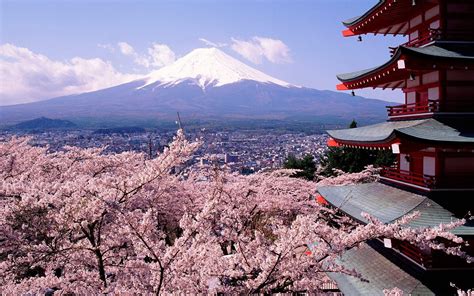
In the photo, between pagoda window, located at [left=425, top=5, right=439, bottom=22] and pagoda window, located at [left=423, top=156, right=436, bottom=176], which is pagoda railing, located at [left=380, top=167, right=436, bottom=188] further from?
pagoda window, located at [left=425, top=5, right=439, bottom=22]

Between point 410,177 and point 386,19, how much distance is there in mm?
3834

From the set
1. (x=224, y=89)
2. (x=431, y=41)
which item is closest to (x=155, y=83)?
(x=224, y=89)

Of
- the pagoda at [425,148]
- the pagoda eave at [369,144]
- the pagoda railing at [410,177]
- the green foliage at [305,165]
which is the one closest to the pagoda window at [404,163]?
the pagoda at [425,148]

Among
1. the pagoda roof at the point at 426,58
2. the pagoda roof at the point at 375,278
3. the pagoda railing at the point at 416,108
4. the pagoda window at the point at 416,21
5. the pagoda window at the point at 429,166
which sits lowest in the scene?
the pagoda roof at the point at 375,278

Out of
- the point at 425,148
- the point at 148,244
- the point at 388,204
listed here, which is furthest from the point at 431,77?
the point at 148,244

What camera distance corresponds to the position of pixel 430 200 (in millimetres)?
6758

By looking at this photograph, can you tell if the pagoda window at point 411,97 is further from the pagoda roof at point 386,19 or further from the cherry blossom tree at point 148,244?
the cherry blossom tree at point 148,244

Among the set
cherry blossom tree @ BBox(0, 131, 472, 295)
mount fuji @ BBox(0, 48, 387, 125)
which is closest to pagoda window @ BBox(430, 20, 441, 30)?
cherry blossom tree @ BBox(0, 131, 472, 295)

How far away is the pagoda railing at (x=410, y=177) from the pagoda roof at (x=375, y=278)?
1580 mm

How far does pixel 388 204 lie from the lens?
7.54 meters

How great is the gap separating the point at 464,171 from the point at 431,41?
8.39 feet

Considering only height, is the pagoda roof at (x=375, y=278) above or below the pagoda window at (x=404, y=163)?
below

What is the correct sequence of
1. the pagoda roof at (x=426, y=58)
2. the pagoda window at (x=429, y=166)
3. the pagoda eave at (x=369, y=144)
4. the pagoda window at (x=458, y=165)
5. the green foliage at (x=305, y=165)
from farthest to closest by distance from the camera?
the green foliage at (x=305, y=165)
the pagoda window at (x=429, y=166)
the pagoda window at (x=458, y=165)
the pagoda eave at (x=369, y=144)
the pagoda roof at (x=426, y=58)

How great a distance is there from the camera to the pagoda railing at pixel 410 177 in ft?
22.8
